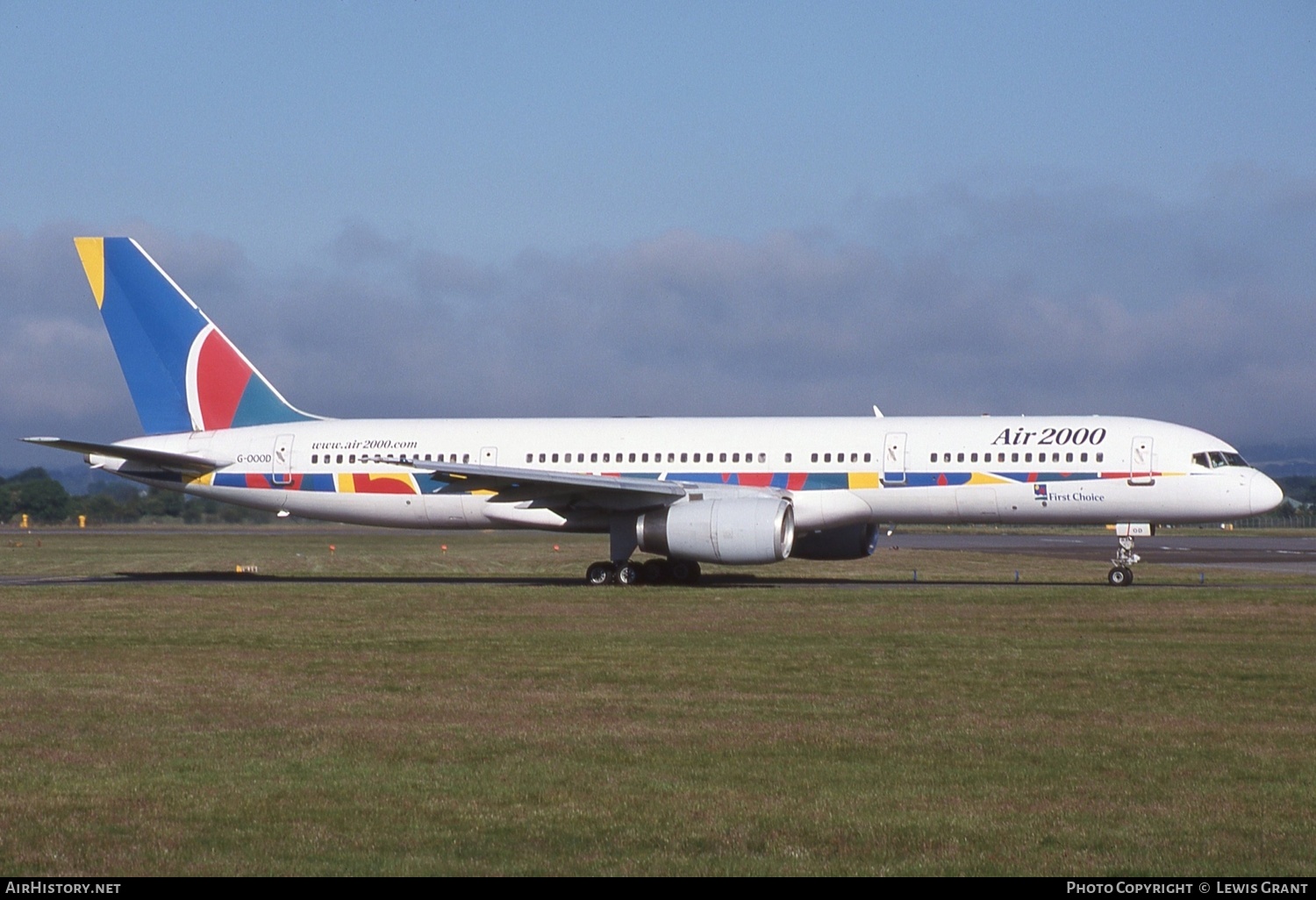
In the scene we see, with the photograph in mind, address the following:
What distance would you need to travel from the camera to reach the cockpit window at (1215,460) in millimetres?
29484

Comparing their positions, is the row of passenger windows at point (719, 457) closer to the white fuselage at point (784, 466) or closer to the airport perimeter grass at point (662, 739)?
the white fuselage at point (784, 466)

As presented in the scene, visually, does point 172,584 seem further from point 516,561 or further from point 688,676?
point 688,676

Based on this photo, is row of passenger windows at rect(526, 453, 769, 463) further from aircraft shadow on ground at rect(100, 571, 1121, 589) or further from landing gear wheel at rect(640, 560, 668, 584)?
aircraft shadow on ground at rect(100, 571, 1121, 589)

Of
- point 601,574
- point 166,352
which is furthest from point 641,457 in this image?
point 166,352

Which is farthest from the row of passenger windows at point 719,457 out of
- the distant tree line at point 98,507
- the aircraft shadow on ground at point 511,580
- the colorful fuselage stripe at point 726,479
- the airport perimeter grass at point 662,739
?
the distant tree line at point 98,507

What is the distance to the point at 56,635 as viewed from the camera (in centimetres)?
1989

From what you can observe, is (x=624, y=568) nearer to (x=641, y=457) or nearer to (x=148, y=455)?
(x=641, y=457)

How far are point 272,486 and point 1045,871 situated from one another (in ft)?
93.3

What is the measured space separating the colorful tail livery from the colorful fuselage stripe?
6.04ft

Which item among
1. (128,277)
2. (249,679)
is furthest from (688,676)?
(128,277)

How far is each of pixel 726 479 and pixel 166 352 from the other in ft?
45.0

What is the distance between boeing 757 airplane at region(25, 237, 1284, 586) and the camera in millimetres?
29469

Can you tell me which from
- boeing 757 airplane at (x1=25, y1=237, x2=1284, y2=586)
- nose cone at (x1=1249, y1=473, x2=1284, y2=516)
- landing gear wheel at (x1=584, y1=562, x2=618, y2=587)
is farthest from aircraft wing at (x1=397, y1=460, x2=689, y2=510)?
nose cone at (x1=1249, y1=473, x2=1284, y2=516)

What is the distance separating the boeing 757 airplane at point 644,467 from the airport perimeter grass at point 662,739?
17.1ft
